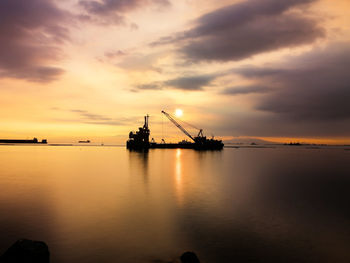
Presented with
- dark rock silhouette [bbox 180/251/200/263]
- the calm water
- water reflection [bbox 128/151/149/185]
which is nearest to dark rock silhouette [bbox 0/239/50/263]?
the calm water

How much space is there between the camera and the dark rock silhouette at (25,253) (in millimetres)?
11828

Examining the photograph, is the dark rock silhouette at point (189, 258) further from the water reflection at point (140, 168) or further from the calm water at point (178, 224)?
the water reflection at point (140, 168)

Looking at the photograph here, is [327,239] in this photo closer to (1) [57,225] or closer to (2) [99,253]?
(2) [99,253]

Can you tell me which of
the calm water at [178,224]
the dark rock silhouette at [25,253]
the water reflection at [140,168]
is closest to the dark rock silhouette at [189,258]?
the calm water at [178,224]

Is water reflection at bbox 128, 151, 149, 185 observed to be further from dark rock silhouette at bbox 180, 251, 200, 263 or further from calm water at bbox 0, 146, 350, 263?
dark rock silhouette at bbox 180, 251, 200, 263

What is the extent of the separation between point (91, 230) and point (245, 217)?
45.4ft

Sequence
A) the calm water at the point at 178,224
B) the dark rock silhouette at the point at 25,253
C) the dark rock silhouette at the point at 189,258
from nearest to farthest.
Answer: the dark rock silhouette at the point at 25,253
the dark rock silhouette at the point at 189,258
the calm water at the point at 178,224

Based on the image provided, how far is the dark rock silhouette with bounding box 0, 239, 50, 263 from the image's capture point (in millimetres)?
11828

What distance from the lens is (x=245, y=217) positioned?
78.8 feet

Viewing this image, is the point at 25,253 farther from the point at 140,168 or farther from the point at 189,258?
the point at 140,168

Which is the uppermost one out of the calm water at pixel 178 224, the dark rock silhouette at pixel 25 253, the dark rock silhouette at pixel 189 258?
the dark rock silhouette at pixel 25 253

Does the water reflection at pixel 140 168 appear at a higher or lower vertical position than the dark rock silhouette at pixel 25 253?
lower

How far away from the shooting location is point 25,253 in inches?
476

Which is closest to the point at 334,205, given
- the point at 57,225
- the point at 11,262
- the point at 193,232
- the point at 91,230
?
the point at 193,232
